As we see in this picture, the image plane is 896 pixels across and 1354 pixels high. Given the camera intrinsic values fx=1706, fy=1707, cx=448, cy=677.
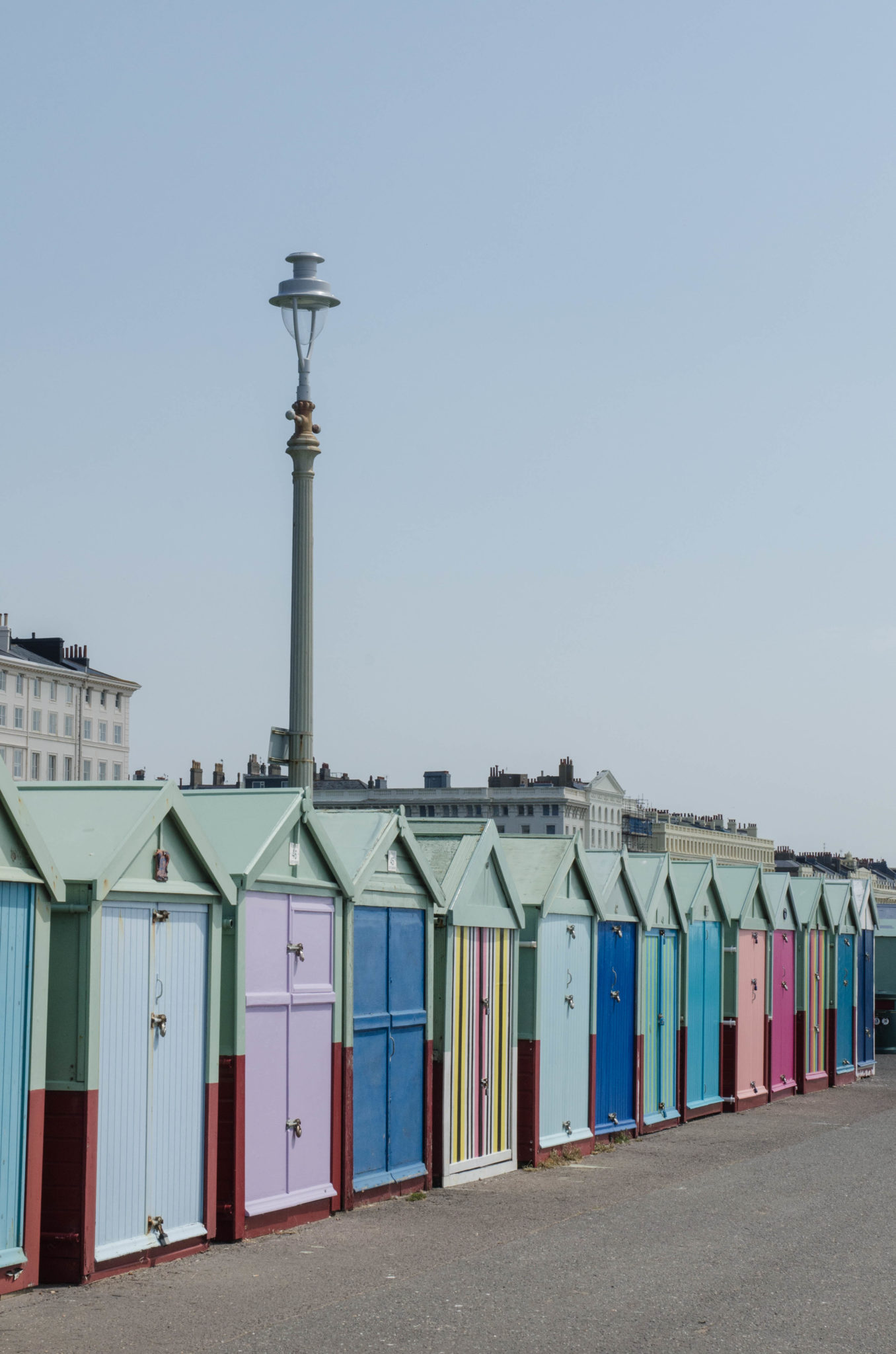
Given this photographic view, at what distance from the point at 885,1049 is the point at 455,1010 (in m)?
23.6

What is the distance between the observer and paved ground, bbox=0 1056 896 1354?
877 centimetres

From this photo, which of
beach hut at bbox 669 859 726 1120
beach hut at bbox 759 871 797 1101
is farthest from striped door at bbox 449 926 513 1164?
beach hut at bbox 759 871 797 1101

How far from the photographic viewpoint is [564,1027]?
17.2 metres

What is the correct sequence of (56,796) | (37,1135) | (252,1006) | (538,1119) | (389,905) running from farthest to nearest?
(538,1119)
(389,905)
(252,1006)
(56,796)
(37,1135)

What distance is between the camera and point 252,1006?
1192 centimetres

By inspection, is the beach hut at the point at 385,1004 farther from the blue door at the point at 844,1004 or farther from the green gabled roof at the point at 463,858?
the blue door at the point at 844,1004

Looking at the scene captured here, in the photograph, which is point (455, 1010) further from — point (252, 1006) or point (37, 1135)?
point (37, 1135)

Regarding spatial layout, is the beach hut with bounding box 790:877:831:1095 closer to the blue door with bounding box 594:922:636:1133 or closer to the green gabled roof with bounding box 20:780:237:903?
the blue door with bounding box 594:922:636:1133

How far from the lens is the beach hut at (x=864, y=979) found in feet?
95.5

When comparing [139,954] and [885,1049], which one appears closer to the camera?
[139,954]

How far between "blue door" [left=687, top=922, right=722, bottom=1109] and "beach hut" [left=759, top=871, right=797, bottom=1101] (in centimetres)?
196

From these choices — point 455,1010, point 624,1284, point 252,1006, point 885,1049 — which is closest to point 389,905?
point 455,1010

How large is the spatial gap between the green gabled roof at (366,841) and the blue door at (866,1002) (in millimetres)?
16558

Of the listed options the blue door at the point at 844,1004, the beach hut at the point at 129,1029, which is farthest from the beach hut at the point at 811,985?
the beach hut at the point at 129,1029
